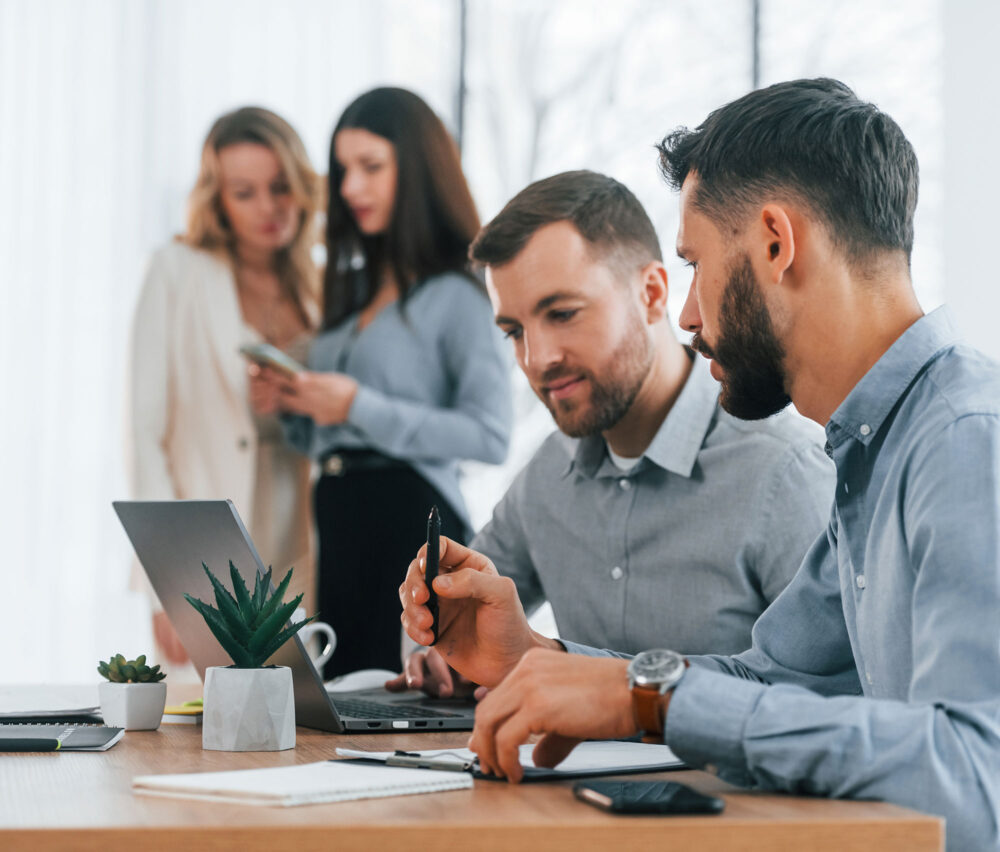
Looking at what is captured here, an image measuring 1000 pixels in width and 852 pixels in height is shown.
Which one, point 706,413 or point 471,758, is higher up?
point 706,413

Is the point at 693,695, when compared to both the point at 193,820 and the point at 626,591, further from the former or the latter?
the point at 626,591

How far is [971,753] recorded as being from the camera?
81 cm

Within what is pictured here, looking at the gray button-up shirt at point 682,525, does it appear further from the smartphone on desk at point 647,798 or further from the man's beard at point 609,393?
the smartphone on desk at point 647,798

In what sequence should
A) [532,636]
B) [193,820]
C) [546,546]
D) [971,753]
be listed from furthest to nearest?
[546,546] < [532,636] < [971,753] < [193,820]

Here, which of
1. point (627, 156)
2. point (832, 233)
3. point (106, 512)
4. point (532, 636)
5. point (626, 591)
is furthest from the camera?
point (627, 156)

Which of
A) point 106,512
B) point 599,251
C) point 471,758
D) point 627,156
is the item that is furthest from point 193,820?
point 627,156

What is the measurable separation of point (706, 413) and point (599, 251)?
32 centimetres

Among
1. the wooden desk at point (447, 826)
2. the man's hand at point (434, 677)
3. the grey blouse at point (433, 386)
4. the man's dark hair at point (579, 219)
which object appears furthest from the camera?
the grey blouse at point (433, 386)

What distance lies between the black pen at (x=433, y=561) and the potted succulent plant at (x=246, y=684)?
126mm

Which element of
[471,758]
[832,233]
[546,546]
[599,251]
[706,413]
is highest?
[599,251]

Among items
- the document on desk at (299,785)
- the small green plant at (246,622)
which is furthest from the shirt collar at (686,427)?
the document on desk at (299,785)

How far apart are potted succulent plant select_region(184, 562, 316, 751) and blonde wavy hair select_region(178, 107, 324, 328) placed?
2.07m

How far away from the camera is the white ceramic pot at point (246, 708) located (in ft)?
3.52

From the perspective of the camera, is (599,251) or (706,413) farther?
(599,251)
